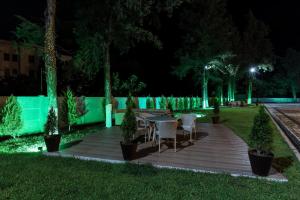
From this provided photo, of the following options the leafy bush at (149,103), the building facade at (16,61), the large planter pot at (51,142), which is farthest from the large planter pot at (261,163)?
the building facade at (16,61)

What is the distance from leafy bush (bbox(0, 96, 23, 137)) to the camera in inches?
419

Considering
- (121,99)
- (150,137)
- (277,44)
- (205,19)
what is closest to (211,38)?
(205,19)

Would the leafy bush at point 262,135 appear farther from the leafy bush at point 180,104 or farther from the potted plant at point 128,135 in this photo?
the leafy bush at point 180,104

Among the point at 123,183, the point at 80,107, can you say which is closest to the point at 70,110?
the point at 80,107

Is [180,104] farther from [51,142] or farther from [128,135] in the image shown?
[128,135]

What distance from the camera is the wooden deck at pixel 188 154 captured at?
632cm

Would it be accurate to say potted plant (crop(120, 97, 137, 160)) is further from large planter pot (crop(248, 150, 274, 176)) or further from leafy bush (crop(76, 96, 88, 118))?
leafy bush (crop(76, 96, 88, 118))

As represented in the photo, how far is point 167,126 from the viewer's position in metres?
7.95

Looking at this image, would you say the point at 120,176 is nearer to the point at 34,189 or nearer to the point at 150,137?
the point at 34,189

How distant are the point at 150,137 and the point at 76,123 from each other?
6.17 metres

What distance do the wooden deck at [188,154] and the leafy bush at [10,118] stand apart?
294 cm

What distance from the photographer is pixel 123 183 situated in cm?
521

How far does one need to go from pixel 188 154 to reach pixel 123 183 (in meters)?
2.82

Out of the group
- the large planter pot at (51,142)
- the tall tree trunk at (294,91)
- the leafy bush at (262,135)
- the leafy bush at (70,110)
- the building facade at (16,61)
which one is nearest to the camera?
the leafy bush at (262,135)
